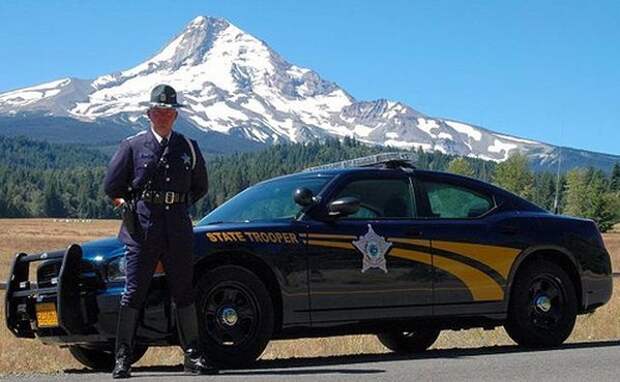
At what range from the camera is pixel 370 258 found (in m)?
7.99

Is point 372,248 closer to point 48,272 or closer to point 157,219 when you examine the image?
point 157,219

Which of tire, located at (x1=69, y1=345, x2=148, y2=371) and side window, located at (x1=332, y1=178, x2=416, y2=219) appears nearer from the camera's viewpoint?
tire, located at (x1=69, y1=345, x2=148, y2=371)

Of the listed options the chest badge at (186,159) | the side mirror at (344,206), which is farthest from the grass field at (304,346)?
the chest badge at (186,159)

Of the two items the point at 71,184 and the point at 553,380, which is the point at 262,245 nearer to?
the point at 553,380

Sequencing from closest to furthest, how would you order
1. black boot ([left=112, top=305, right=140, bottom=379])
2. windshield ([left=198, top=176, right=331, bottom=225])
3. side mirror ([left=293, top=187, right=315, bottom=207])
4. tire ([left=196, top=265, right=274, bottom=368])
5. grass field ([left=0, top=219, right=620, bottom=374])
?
black boot ([left=112, top=305, right=140, bottom=379]), tire ([left=196, top=265, right=274, bottom=368]), side mirror ([left=293, top=187, right=315, bottom=207]), windshield ([left=198, top=176, right=331, bottom=225]), grass field ([left=0, top=219, right=620, bottom=374])

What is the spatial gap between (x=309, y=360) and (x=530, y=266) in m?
2.00

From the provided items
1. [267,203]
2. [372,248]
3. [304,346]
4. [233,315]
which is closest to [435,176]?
[372,248]

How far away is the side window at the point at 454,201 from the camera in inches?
343

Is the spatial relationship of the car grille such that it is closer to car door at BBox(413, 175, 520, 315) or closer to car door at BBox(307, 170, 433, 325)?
car door at BBox(307, 170, 433, 325)

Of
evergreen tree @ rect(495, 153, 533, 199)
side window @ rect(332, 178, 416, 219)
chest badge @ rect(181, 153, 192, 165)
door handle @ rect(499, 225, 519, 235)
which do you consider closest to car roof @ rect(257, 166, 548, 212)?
side window @ rect(332, 178, 416, 219)

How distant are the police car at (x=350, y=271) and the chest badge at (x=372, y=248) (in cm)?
1

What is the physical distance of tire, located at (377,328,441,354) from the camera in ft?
30.8

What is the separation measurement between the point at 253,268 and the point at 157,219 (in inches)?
40.5

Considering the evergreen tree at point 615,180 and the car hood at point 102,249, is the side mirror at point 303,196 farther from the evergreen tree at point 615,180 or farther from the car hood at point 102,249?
the evergreen tree at point 615,180
